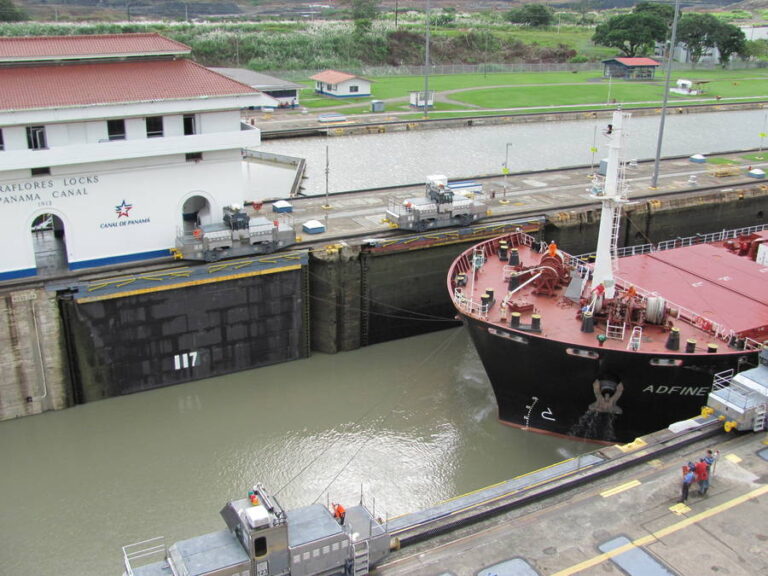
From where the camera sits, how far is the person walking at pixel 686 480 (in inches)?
755

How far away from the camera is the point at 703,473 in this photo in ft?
63.3

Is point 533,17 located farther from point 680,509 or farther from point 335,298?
point 680,509

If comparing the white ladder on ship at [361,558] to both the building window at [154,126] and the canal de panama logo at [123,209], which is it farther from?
the building window at [154,126]

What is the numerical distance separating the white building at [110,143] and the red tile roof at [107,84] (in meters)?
0.04

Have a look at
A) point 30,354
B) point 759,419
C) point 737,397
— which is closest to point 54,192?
point 30,354

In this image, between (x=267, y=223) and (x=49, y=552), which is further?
(x=267, y=223)

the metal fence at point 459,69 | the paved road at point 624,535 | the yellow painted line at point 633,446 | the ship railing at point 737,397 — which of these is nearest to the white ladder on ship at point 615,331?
the ship railing at point 737,397

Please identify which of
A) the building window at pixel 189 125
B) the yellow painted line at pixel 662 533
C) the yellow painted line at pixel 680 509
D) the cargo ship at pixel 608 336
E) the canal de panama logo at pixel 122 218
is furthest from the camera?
the building window at pixel 189 125

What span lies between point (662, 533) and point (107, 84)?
2565cm

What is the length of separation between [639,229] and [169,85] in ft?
86.4

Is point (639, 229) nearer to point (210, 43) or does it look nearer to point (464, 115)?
point (464, 115)

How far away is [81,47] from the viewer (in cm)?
3219

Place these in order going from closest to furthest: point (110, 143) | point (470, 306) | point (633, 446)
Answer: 1. point (633, 446)
2. point (470, 306)
3. point (110, 143)

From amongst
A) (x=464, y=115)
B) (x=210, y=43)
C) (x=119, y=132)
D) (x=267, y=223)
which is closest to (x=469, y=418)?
(x=267, y=223)
